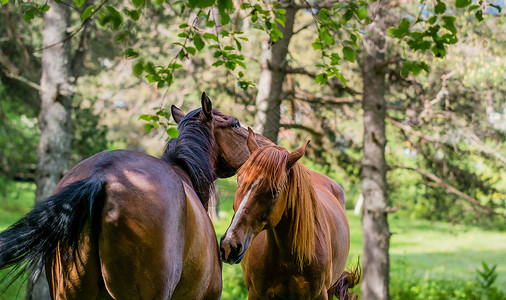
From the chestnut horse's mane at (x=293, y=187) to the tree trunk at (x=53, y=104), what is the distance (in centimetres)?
552

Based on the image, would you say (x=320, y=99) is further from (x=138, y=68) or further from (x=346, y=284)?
(x=138, y=68)

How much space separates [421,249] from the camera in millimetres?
22188

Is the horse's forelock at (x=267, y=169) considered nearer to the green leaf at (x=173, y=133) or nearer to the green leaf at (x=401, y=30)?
the green leaf at (x=173, y=133)

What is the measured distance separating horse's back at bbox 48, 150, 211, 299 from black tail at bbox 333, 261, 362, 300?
10.0 feet

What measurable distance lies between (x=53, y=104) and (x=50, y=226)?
606 centimetres

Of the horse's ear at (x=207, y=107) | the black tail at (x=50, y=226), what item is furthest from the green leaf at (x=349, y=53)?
the black tail at (x=50, y=226)

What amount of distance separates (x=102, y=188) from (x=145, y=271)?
1.61 ft

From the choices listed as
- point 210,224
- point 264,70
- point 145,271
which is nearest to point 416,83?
point 264,70

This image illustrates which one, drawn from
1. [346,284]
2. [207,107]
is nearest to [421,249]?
[346,284]

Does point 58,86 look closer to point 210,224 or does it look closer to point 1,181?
point 1,181

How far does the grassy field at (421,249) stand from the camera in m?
12.6

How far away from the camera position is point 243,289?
411 inches

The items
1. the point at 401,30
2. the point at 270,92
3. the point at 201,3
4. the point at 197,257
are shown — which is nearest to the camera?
the point at 201,3

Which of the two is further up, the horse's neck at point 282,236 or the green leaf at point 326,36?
the green leaf at point 326,36
